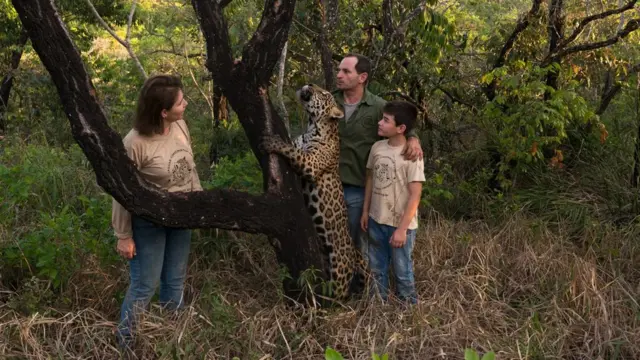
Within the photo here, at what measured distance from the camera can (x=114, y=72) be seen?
1098cm

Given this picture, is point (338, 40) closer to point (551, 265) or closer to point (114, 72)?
point (551, 265)

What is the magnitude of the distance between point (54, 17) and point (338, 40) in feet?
14.1

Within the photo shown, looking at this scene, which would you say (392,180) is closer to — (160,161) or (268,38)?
(268,38)

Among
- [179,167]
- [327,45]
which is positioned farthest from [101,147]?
[327,45]

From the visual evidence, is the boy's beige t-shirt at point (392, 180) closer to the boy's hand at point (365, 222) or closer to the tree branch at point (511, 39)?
the boy's hand at point (365, 222)

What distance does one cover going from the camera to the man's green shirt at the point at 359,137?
16.4 feet

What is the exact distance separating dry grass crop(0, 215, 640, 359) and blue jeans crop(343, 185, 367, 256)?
1.82ft

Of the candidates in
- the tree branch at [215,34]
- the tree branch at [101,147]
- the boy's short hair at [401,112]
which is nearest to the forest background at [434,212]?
the tree branch at [101,147]

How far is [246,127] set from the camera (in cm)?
438

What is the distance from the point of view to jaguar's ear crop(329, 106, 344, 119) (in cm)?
484

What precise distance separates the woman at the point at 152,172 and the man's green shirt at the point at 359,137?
4.09ft

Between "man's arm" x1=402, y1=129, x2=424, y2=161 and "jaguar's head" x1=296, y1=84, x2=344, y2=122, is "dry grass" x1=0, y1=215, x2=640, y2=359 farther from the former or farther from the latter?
"jaguar's head" x1=296, y1=84, x2=344, y2=122

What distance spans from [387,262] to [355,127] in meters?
0.97

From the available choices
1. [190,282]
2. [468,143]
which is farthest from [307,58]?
[190,282]
